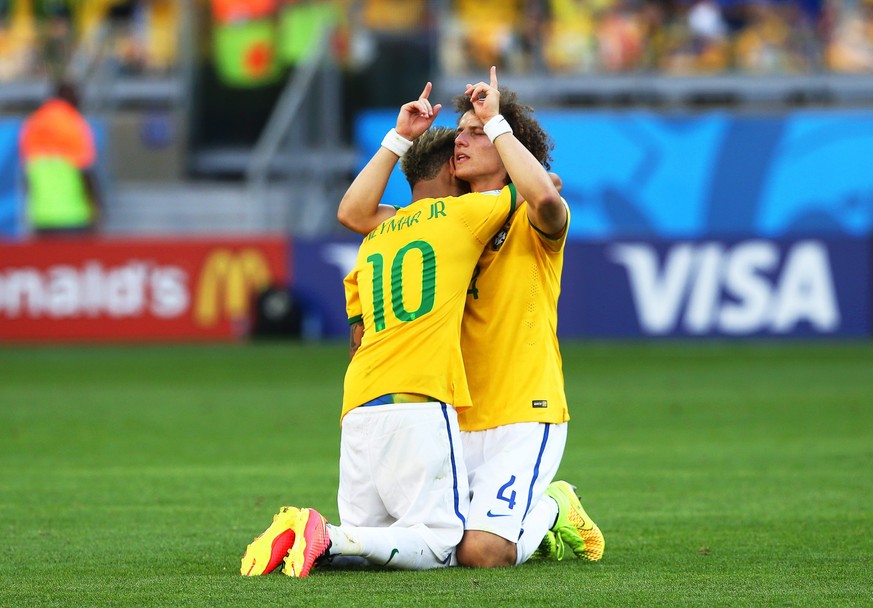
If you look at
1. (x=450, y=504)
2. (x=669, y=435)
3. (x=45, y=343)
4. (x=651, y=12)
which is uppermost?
(x=651, y=12)

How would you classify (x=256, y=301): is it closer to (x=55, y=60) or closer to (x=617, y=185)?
(x=617, y=185)

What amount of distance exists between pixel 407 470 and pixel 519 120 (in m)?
1.48

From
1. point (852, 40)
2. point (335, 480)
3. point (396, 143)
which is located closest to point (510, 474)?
point (396, 143)

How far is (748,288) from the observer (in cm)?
1978

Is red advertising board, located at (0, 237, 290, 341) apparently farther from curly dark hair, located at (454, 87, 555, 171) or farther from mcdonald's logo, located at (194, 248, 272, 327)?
curly dark hair, located at (454, 87, 555, 171)

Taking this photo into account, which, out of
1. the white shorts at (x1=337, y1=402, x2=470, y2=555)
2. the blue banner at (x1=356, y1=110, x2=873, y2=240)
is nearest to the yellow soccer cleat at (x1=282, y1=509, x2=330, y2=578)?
the white shorts at (x1=337, y1=402, x2=470, y2=555)

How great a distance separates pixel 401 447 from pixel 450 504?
0.31 metres

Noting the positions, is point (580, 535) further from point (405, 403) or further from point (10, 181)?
point (10, 181)

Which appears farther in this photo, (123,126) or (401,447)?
(123,126)

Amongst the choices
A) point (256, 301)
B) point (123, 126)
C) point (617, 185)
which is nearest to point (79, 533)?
point (256, 301)

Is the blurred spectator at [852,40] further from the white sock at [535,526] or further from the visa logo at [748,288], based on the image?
the white sock at [535,526]

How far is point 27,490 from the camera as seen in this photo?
28.8ft

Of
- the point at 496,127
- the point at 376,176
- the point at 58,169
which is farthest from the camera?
the point at 58,169

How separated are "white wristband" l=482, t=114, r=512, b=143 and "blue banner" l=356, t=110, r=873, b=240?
1593cm
